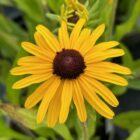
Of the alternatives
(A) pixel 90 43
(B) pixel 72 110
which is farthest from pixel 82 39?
(B) pixel 72 110

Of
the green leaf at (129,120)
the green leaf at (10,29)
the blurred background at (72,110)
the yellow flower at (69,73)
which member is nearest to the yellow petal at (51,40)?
the yellow flower at (69,73)

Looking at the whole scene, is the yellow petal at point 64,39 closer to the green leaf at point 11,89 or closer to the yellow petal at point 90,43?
the yellow petal at point 90,43

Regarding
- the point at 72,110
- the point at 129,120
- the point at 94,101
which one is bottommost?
the point at 129,120

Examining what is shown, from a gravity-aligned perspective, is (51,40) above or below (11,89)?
above

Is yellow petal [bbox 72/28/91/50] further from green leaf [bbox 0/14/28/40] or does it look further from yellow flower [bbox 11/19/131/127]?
green leaf [bbox 0/14/28/40]

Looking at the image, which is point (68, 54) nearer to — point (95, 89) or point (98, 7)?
point (95, 89)

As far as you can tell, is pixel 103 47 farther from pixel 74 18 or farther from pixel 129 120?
pixel 129 120
